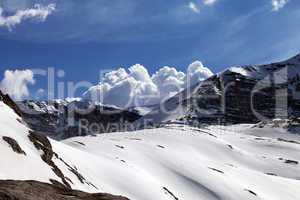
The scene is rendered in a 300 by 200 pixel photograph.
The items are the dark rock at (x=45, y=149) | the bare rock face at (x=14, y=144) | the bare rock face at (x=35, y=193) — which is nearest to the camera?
the bare rock face at (x=35, y=193)

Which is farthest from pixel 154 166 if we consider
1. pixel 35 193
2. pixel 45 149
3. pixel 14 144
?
pixel 35 193

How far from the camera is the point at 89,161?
4906 cm

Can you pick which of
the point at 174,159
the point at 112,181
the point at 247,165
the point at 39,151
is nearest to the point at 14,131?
the point at 39,151

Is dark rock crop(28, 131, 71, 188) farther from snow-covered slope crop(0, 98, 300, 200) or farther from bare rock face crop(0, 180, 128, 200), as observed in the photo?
bare rock face crop(0, 180, 128, 200)

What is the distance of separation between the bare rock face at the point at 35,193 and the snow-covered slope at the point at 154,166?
416 centimetres

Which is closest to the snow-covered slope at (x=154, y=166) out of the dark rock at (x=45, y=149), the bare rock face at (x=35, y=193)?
the dark rock at (x=45, y=149)

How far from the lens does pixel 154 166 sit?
67812 mm

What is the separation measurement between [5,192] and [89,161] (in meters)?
31.5

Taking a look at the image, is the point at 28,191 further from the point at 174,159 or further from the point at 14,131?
the point at 174,159

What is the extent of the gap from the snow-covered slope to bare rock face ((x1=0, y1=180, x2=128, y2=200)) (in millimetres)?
4164

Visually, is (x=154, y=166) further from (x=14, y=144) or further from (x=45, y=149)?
(x=14, y=144)

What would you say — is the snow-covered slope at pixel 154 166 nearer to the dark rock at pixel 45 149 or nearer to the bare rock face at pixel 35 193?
the dark rock at pixel 45 149

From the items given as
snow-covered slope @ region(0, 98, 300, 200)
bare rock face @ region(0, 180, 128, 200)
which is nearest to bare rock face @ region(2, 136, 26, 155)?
snow-covered slope @ region(0, 98, 300, 200)

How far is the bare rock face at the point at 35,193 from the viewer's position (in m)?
17.9
